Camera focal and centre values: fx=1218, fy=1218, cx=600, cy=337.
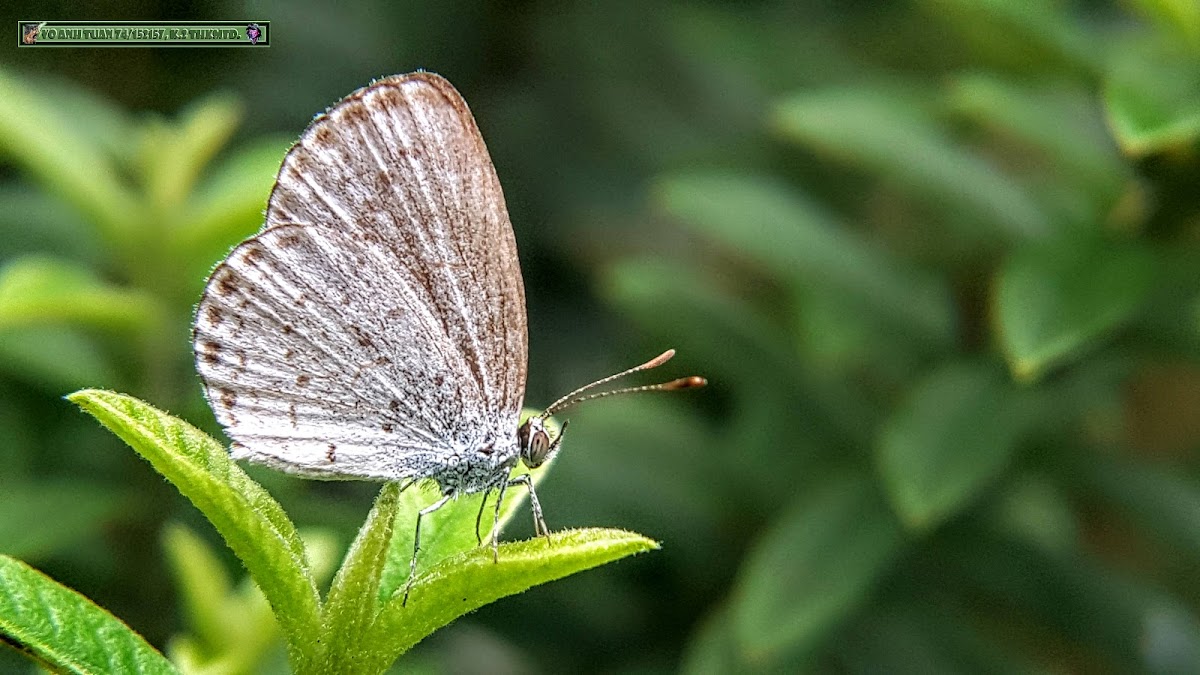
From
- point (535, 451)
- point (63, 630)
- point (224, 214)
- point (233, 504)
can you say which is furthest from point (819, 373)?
point (63, 630)

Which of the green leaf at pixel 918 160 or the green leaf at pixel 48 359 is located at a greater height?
the green leaf at pixel 48 359

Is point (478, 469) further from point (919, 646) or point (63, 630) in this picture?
point (919, 646)

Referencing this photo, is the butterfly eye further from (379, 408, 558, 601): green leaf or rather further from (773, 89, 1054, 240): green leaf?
(773, 89, 1054, 240): green leaf

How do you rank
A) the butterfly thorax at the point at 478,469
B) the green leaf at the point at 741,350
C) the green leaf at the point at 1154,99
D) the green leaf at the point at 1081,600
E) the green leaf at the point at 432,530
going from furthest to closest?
the green leaf at the point at 741,350 → the green leaf at the point at 1081,600 → the green leaf at the point at 1154,99 → the butterfly thorax at the point at 478,469 → the green leaf at the point at 432,530

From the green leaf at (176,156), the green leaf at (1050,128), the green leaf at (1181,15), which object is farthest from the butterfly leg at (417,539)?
the green leaf at (1181,15)

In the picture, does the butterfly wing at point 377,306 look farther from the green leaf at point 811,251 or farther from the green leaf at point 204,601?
the green leaf at point 811,251

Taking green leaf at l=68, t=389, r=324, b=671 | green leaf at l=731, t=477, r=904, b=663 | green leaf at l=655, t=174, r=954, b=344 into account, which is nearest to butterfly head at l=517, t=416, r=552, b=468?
green leaf at l=68, t=389, r=324, b=671

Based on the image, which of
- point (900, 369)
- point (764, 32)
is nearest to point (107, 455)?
point (900, 369)

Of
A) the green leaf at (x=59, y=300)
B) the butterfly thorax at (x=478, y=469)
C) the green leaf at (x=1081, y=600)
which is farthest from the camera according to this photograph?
the green leaf at (x=1081, y=600)
